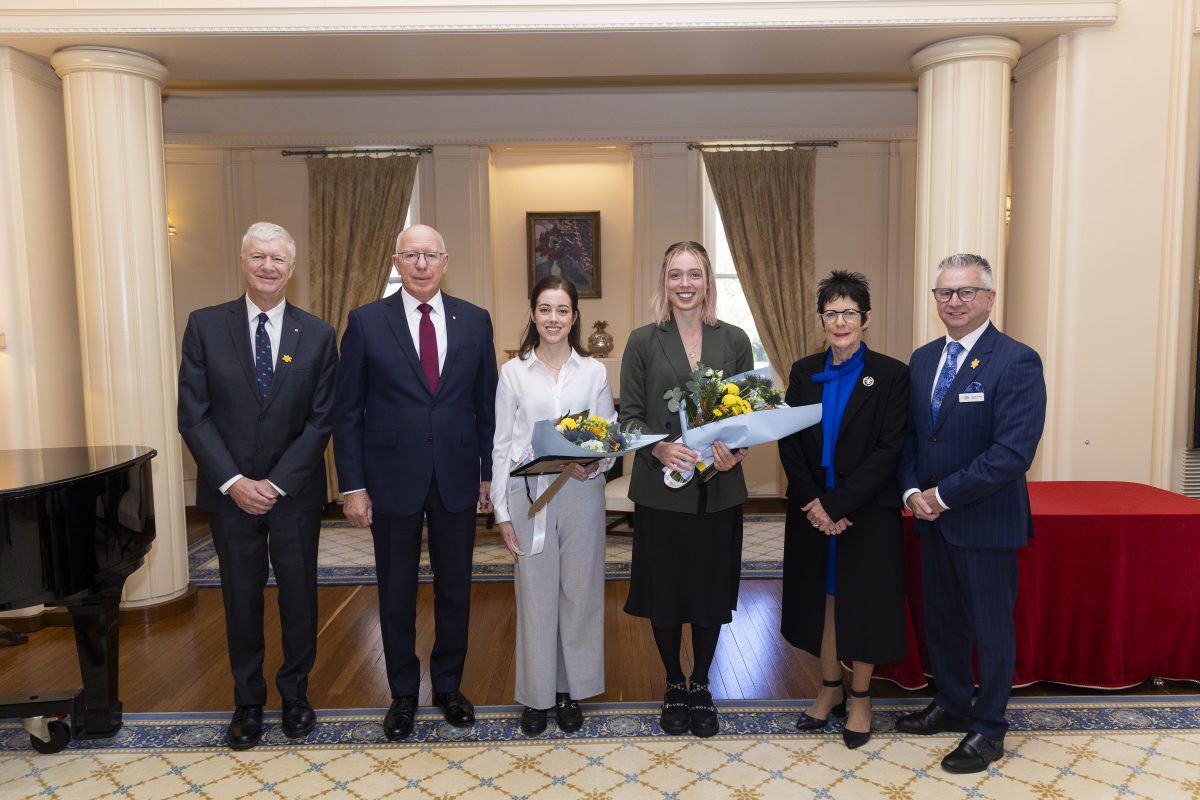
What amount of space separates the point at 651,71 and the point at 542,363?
2.80 m

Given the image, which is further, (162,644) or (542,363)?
(162,644)

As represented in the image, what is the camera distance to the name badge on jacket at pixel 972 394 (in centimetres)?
299

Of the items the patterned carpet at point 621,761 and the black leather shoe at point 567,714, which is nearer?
the patterned carpet at point 621,761

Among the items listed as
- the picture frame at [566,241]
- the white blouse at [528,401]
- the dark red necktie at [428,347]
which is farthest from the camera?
the picture frame at [566,241]

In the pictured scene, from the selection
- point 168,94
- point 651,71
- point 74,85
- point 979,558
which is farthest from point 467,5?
point 168,94

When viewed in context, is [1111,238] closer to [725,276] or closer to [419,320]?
[419,320]

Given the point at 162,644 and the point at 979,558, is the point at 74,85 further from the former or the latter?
the point at 979,558

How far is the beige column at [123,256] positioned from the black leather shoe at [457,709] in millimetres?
2295

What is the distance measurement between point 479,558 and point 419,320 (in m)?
3.11

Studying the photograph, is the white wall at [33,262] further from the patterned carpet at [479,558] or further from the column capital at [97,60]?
the patterned carpet at [479,558]

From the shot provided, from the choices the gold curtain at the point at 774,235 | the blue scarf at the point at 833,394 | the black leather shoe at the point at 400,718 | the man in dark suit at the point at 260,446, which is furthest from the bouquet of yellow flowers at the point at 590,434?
the gold curtain at the point at 774,235

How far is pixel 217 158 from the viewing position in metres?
7.70

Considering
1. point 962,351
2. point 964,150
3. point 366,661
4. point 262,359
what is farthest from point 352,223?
point 962,351

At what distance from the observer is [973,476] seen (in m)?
2.92
